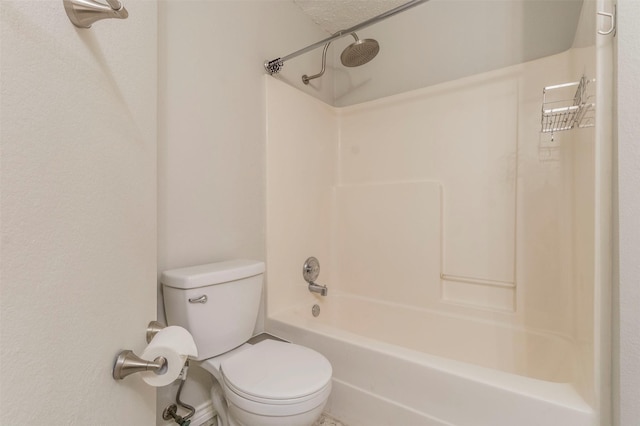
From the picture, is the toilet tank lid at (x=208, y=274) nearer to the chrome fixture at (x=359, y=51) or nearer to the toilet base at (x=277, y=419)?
the toilet base at (x=277, y=419)

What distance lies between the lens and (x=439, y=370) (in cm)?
109

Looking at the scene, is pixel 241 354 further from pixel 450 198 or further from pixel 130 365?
pixel 450 198

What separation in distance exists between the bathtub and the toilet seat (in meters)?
0.26

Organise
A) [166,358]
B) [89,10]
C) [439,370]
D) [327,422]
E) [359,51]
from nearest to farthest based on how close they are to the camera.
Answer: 1. [89,10]
2. [166,358]
3. [439,370]
4. [327,422]
5. [359,51]

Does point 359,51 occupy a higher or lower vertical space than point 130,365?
higher

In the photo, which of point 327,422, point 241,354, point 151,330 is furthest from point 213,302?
point 327,422

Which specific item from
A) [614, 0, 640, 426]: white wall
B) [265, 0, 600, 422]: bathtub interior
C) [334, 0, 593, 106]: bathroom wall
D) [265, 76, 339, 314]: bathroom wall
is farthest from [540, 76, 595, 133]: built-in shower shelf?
[265, 76, 339, 314]: bathroom wall

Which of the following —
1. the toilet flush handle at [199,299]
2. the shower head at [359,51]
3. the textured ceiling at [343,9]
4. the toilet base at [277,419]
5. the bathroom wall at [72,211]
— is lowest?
the toilet base at [277,419]

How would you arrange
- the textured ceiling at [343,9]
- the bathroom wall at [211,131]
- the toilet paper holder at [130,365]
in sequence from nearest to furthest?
the toilet paper holder at [130,365] → the bathroom wall at [211,131] → the textured ceiling at [343,9]

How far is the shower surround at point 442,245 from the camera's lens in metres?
1.12

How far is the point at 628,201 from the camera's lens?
0.82 metres

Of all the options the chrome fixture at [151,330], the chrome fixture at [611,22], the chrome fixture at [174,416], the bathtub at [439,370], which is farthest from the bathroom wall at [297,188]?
the chrome fixture at [611,22]

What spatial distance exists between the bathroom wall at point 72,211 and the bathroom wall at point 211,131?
2.07ft

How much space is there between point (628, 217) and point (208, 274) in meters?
1.38
